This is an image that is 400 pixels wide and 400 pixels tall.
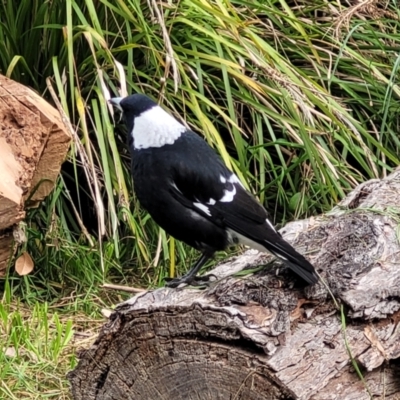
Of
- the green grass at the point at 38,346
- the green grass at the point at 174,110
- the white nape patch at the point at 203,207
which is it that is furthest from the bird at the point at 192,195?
the green grass at the point at 174,110

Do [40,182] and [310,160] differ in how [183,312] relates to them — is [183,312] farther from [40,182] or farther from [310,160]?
[310,160]

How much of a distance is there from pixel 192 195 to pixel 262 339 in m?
0.57

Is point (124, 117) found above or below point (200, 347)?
above

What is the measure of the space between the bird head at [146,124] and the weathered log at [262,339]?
43 cm

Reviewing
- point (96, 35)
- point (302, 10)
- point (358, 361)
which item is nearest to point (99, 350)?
point (358, 361)

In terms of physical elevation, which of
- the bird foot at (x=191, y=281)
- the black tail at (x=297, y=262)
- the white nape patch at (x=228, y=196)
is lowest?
the bird foot at (x=191, y=281)

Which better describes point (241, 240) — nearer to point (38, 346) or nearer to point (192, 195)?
point (192, 195)

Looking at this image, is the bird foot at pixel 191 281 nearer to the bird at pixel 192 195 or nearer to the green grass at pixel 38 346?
the bird at pixel 192 195

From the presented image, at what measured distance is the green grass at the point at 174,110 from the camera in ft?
12.0

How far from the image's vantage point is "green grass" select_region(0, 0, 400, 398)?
12.0 feet

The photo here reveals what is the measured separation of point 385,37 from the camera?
4387 millimetres

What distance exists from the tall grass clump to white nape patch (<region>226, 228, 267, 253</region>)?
868 mm

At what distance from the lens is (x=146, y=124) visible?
2.77 m

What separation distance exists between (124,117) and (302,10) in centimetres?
183
